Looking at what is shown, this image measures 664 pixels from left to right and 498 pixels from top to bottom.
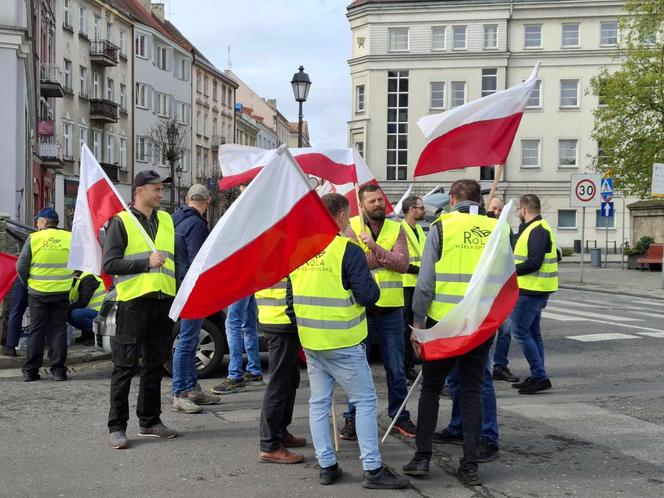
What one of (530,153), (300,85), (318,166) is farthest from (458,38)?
(318,166)

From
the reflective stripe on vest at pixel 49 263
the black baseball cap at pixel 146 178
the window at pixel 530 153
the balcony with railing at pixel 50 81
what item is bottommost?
the reflective stripe on vest at pixel 49 263

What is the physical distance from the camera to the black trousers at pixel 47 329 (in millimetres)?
9516

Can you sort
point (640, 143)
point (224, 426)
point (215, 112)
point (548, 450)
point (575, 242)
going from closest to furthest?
point (548, 450), point (224, 426), point (640, 143), point (575, 242), point (215, 112)

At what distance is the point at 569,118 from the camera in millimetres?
60500

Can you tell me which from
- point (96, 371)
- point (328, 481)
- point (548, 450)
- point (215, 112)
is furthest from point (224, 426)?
point (215, 112)

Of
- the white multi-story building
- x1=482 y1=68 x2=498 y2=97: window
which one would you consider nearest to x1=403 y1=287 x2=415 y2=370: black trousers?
the white multi-story building

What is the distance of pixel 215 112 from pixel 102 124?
83.4 feet

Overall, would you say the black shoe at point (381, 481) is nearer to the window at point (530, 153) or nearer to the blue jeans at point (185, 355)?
the blue jeans at point (185, 355)

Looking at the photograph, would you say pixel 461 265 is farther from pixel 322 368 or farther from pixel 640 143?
pixel 640 143

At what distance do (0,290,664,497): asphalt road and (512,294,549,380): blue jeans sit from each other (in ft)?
1.38

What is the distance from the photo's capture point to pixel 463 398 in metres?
5.73

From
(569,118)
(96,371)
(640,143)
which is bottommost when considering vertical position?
(96,371)

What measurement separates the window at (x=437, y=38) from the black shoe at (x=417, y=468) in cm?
5799

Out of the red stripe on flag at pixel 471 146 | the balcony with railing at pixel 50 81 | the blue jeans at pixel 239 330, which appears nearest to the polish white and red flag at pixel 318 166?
the red stripe on flag at pixel 471 146
